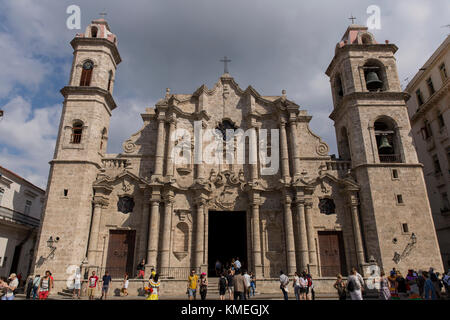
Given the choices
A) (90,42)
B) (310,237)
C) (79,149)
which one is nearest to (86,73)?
(90,42)

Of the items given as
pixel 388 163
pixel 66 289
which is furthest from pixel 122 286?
pixel 388 163

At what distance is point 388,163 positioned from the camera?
66.7 feet

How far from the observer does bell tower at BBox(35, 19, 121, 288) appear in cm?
1780

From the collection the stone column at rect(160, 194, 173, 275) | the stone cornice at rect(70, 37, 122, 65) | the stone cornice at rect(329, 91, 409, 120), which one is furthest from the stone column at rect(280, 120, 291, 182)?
the stone cornice at rect(70, 37, 122, 65)

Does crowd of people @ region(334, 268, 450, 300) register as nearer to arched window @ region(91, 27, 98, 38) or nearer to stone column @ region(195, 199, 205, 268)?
stone column @ region(195, 199, 205, 268)

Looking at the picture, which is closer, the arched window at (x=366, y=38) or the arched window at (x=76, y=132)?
the arched window at (x=76, y=132)

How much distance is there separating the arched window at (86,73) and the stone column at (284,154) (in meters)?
14.6

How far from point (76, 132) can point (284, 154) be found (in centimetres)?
1474

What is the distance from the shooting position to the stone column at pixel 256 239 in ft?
63.1

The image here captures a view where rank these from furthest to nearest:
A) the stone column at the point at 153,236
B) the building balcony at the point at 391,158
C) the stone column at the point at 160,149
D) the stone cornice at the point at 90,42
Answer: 1. the stone cornice at the point at 90,42
2. the stone column at the point at 160,149
3. the building balcony at the point at 391,158
4. the stone column at the point at 153,236

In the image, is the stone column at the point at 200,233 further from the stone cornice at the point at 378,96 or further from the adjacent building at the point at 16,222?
the adjacent building at the point at 16,222

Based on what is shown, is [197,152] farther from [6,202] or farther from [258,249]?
[6,202]

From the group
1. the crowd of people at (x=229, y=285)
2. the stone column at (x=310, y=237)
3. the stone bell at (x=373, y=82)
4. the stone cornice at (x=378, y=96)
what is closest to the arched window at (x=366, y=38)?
the stone bell at (x=373, y=82)
